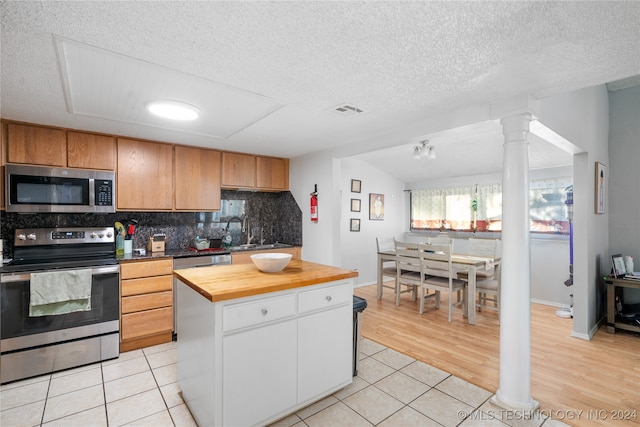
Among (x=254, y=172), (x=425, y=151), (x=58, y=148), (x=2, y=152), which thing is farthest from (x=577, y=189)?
(x=2, y=152)

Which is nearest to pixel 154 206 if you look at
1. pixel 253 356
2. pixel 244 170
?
pixel 244 170

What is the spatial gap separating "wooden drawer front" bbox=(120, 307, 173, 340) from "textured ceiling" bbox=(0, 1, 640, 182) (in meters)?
1.83

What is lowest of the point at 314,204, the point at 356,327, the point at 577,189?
the point at 356,327

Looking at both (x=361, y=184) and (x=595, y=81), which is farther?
(x=361, y=184)

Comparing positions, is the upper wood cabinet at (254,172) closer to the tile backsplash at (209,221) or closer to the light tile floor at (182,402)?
the tile backsplash at (209,221)

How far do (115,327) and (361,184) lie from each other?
13.6ft

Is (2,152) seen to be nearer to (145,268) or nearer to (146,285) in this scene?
(145,268)

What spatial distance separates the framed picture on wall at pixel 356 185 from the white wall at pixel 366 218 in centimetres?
6

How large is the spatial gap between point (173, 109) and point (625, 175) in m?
5.09

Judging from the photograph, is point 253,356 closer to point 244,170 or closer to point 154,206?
point 154,206

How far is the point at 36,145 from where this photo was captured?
2740mm

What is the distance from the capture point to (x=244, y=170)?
4023 mm

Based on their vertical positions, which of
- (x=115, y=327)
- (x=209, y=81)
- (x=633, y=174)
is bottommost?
(x=115, y=327)

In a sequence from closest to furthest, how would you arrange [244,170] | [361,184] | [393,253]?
[244,170] < [393,253] < [361,184]
